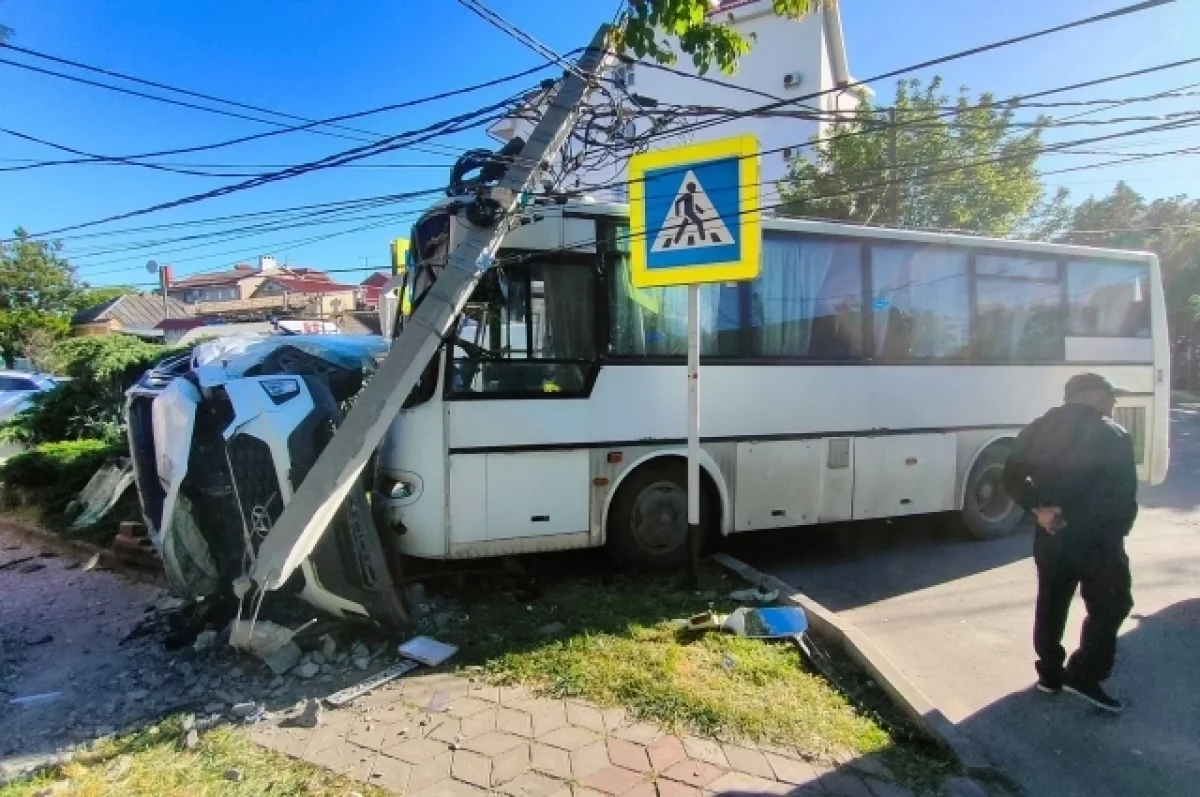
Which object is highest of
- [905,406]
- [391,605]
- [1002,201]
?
[1002,201]

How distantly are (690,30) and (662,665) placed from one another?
4.64m

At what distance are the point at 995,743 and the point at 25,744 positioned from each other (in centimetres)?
496

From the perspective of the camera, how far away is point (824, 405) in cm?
627

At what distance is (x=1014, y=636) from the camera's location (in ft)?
15.8

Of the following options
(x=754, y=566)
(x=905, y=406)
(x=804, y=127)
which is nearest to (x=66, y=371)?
(x=754, y=566)

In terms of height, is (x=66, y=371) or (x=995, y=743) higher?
(x=66, y=371)

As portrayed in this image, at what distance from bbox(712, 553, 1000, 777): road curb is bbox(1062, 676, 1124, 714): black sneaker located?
850mm

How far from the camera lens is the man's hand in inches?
149

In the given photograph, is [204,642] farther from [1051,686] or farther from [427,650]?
[1051,686]

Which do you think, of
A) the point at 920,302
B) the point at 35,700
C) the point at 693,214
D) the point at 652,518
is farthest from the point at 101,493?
the point at 920,302

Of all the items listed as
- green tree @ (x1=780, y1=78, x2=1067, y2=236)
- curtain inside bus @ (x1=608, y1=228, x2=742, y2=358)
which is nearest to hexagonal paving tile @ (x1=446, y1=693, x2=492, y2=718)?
curtain inside bus @ (x1=608, y1=228, x2=742, y2=358)

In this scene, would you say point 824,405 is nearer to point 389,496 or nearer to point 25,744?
point 389,496

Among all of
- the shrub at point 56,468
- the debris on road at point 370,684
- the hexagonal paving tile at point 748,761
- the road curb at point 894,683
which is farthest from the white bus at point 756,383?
the shrub at point 56,468

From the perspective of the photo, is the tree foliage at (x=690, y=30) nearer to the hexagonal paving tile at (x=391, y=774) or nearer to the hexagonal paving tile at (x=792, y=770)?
the hexagonal paving tile at (x=792, y=770)
